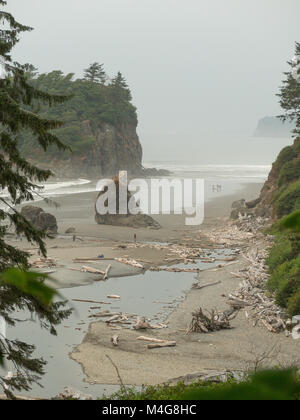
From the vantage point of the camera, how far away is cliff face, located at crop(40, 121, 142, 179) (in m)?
88.5

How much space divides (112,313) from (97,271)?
649 cm

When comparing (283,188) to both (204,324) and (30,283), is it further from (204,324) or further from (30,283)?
(30,283)

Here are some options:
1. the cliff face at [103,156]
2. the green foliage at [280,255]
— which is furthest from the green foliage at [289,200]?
the cliff face at [103,156]

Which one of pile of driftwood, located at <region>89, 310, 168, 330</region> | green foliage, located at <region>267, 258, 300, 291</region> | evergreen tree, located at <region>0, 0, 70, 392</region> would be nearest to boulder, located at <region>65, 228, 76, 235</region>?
pile of driftwood, located at <region>89, 310, 168, 330</region>

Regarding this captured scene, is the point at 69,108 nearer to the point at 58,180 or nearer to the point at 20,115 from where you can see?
the point at 58,180

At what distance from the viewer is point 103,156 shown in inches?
3748

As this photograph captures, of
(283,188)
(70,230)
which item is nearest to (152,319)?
(70,230)

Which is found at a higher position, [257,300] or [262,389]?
[262,389]

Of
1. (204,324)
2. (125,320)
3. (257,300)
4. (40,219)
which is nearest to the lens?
(204,324)

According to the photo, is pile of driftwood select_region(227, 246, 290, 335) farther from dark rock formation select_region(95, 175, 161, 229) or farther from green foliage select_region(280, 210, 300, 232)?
green foliage select_region(280, 210, 300, 232)

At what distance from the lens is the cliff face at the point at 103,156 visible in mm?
88500

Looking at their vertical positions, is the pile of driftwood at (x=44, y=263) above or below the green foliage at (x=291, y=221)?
below

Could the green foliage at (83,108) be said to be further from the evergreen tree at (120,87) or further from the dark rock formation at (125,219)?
the dark rock formation at (125,219)

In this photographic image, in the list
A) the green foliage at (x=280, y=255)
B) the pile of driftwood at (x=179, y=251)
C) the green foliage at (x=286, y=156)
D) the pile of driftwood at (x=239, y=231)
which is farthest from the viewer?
the green foliage at (x=286, y=156)
